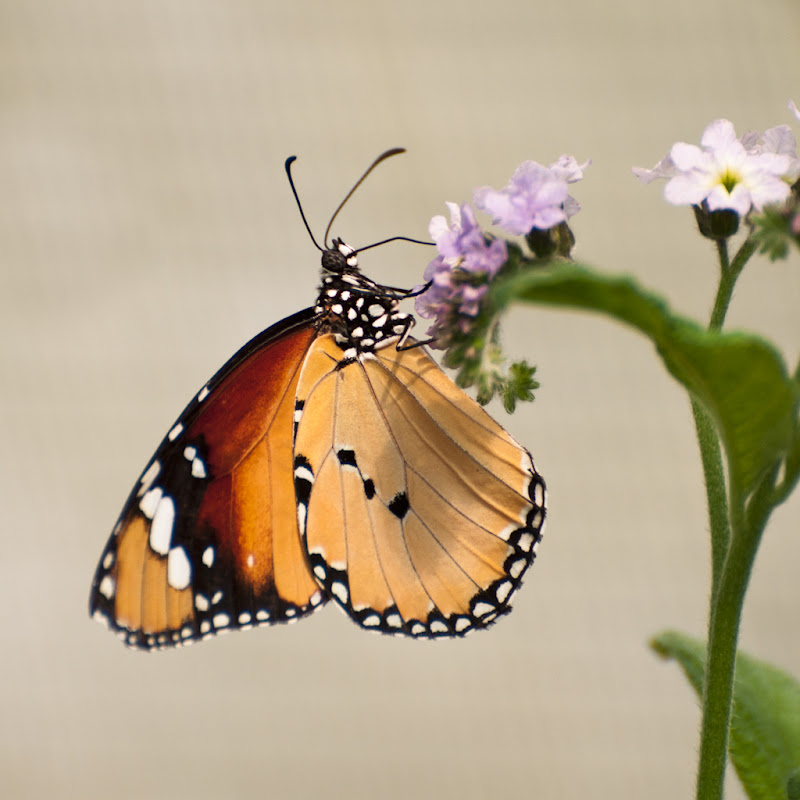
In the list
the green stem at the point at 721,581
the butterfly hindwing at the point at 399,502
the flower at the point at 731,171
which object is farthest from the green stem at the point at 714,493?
the butterfly hindwing at the point at 399,502

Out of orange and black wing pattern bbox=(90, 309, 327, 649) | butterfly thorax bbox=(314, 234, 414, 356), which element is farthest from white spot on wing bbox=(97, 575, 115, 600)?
butterfly thorax bbox=(314, 234, 414, 356)

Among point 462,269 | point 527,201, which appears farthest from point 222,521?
point 527,201

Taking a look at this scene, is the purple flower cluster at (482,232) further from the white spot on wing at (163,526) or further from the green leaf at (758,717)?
the white spot on wing at (163,526)

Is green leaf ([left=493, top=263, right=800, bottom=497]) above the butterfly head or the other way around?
the other way around

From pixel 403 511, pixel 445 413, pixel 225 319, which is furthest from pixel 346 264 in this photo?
pixel 225 319

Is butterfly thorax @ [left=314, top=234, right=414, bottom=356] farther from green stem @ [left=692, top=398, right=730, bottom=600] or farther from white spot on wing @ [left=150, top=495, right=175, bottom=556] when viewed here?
green stem @ [left=692, top=398, right=730, bottom=600]

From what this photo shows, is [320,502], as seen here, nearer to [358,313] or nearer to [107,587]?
[358,313]
